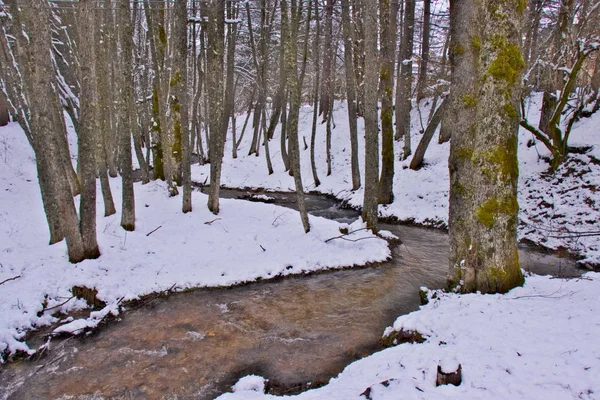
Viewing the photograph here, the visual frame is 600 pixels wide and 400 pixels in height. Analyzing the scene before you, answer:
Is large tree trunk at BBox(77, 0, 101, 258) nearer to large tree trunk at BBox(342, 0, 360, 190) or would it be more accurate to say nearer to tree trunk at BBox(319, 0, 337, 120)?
large tree trunk at BBox(342, 0, 360, 190)

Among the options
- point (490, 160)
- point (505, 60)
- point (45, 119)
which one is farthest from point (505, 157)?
point (45, 119)

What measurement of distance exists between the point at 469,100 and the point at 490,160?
1.20 m

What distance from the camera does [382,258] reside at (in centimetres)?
895

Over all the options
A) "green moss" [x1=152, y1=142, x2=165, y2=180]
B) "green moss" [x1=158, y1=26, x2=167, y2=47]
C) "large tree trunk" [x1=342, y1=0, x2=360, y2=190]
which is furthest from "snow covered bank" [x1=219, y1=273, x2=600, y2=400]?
"green moss" [x1=158, y1=26, x2=167, y2=47]

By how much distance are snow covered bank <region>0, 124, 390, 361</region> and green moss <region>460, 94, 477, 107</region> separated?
15.0ft

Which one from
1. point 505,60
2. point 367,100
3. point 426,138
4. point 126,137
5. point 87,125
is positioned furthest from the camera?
point 426,138

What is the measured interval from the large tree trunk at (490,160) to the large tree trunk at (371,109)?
364 cm

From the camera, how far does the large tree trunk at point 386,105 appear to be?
10898 millimetres

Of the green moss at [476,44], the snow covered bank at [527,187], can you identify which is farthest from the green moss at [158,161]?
the green moss at [476,44]

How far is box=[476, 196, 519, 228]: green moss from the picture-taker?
490 cm

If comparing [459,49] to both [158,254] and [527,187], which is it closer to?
[527,187]

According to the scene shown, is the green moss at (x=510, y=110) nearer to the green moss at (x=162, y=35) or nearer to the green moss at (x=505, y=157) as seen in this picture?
the green moss at (x=505, y=157)

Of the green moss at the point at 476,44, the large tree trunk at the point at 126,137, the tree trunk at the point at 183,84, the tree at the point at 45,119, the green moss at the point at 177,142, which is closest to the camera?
the green moss at the point at 476,44

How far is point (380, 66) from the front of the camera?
1170cm
